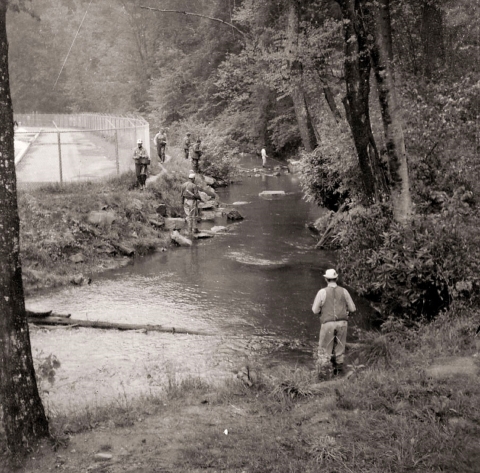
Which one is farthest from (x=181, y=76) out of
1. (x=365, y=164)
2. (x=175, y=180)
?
(x=365, y=164)

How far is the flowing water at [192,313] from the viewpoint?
9898mm

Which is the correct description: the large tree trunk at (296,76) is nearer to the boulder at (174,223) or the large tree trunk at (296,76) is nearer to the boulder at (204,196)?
the boulder at (204,196)

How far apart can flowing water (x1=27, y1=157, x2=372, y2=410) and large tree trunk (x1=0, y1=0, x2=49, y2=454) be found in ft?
7.04

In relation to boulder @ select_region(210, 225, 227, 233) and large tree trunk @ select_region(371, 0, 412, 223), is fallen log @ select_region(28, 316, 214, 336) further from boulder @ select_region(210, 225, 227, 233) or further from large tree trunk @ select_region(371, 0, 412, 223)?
boulder @ select_region(210, 225, 227, 233)

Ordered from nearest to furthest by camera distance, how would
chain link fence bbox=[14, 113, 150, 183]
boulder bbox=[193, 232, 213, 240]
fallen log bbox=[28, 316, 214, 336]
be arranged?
fallen log bbox=[28, 316, 214, 336] < boulder bbox=[193, 232, 213, 240] < chain link fence bbox=[14, 113, 150, 183]

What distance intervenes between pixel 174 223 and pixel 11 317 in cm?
1527

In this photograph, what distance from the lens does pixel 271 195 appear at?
2942 cm

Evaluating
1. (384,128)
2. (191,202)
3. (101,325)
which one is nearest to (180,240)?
(191,202)

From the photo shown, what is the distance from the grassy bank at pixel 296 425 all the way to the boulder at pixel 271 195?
20.3 meters

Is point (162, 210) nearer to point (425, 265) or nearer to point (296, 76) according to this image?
point (296, 76)

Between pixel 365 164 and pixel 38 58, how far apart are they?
236 feet

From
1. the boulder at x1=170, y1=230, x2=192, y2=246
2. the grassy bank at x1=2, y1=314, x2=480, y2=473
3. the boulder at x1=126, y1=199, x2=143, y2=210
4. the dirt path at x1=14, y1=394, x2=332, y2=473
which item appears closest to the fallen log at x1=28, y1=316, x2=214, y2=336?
the grassy bank at x1=2, y1=314, x2=480, y2=473

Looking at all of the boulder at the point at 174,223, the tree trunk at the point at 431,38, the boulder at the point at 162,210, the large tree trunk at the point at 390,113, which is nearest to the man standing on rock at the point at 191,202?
the boulder at the point at 174,223

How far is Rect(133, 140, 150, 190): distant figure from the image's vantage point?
71.9 ft
